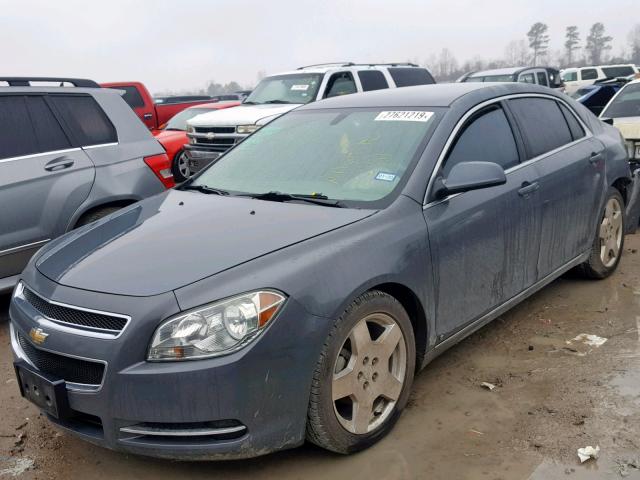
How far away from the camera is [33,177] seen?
16.4ft

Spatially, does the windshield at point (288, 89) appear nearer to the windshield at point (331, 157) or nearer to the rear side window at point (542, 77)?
the windshield at point (331, 157)

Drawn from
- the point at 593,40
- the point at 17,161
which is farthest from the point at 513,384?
the point at 593,40

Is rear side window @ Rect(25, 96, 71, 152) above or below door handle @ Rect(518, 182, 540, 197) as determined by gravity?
above

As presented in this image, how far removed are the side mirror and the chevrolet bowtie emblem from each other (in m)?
2.05

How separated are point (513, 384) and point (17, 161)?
160 inches

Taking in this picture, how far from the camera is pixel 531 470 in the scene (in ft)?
9.27

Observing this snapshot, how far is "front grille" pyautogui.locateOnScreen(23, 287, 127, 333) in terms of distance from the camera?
2.57 meters

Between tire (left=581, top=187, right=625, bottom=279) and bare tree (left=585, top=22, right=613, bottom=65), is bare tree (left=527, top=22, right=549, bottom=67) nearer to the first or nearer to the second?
bare tree (left=585, top=22, right=613, bottom=65)

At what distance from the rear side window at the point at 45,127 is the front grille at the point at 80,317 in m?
2.73

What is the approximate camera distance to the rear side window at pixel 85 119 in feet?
17.9

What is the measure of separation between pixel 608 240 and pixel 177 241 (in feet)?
12.4

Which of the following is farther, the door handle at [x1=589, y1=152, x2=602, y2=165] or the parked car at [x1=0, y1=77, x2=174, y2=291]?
the parked car at [x1=0, y1=77, x2=174, y2=291]

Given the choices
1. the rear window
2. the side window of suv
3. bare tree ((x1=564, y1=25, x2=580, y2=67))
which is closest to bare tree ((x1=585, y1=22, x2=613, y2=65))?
bare tree ((x1=564, y1=25, x2=580, y2=67))

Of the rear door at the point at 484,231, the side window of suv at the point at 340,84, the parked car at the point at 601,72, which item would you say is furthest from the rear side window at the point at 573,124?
the parked car at the point at 601,72
